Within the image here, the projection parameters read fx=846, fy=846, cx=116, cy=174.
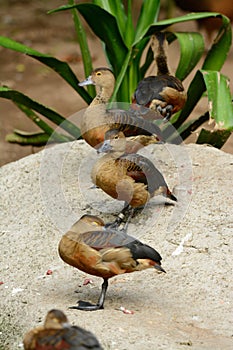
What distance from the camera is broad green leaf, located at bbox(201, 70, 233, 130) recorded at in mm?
5969

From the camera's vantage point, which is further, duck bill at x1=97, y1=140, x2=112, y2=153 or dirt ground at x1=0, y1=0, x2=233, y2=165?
dirt ground at x1=0, y1=0, x2=233, y2=165

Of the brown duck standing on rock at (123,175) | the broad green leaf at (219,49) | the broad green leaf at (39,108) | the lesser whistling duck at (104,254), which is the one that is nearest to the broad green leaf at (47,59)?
the broad green leaf at (39,108)

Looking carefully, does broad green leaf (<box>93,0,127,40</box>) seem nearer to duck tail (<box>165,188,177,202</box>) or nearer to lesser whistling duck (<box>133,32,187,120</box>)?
lesser whistling duck (<box>133,32,187,120</box>)

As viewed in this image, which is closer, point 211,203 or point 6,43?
point 211,203

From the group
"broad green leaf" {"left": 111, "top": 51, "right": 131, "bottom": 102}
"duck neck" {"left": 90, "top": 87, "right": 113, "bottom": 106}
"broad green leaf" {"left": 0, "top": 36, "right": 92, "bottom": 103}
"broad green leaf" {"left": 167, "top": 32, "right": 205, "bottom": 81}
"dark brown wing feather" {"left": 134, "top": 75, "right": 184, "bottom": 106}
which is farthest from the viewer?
"broad green leaf" {"left": 167, "top": 32, "right": 205, "bottom": 81}

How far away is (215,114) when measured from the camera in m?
5.95

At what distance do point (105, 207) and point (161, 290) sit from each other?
3.67 feet

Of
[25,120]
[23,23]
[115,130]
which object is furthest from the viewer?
[23,23]

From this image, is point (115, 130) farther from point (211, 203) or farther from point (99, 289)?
point (99, 289)

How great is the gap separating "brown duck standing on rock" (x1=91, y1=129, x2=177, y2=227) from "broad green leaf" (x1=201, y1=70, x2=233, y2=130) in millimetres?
962

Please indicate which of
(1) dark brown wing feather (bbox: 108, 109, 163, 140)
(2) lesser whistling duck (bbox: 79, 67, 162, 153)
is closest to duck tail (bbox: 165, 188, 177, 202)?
(2) lesser whistling duck (bbox: 79, 67, 162, 153)

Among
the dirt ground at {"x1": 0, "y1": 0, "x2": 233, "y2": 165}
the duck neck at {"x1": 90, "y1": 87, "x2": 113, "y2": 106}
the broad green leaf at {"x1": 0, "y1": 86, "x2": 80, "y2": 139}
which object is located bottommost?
the dirt ground at {"x1": 0, "y1": 0, "x2": 233, "y2": 165}

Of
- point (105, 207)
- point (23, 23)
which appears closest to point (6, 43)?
point (105, 207)

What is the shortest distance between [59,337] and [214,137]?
3532 mm
